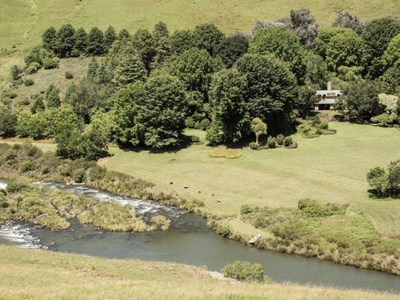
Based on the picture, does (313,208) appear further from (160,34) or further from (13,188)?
(160,34)

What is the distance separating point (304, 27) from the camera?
122m

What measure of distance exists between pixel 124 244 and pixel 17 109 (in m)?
54.0

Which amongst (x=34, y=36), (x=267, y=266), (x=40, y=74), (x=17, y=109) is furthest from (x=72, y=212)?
(x=34, y=36)

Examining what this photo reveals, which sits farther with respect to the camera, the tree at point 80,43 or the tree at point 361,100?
the tree at point 80,43

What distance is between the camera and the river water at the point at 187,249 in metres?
44.9

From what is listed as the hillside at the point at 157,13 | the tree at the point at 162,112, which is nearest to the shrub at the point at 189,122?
the tree at the point at 162,112

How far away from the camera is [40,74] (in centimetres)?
12031

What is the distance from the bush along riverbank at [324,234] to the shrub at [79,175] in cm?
2547

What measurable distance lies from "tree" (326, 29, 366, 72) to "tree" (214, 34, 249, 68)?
60.5 ft

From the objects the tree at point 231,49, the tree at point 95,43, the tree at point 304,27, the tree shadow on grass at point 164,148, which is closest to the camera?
the tree shadow on grass at point 164,148

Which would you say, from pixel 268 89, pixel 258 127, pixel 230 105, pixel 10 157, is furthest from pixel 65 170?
pixel 268 89

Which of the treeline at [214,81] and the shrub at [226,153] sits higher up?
the treeline at [214,81]

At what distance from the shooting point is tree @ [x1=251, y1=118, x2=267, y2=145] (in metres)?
80.9

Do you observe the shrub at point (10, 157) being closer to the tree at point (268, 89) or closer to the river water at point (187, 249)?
the river water at point (187, 249)
